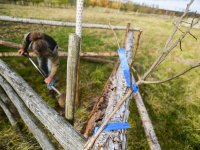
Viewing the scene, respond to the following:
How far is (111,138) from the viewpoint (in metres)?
2.09

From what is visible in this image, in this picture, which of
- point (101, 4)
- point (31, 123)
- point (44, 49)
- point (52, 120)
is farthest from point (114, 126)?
point (101, 4)

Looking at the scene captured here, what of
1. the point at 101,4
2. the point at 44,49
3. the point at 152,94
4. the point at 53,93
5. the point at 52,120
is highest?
the point at 101,4

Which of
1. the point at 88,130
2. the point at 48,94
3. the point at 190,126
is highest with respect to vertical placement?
the point at 88,130

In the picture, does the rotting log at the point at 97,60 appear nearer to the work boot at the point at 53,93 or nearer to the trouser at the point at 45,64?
the trouser at the point at 45,64

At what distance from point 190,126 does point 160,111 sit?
27.2 inches

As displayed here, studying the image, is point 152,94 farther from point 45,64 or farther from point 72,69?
point 72,69

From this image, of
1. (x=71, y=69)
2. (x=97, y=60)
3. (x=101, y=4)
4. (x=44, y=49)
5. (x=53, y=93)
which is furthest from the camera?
(x=101, y=4)

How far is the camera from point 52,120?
2402mm

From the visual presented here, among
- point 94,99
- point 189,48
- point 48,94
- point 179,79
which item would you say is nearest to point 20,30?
point 48,94

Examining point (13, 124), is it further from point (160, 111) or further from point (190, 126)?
point (190, 126)

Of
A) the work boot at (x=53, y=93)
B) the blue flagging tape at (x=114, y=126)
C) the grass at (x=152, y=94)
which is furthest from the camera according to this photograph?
the work boot at (x=53, y=93)

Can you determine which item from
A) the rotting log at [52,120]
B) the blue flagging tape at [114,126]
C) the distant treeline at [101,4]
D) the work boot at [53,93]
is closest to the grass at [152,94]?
the work boot at [53,93]

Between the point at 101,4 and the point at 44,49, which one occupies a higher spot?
the point at 101,4

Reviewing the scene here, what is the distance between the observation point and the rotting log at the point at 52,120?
82.3 inches
